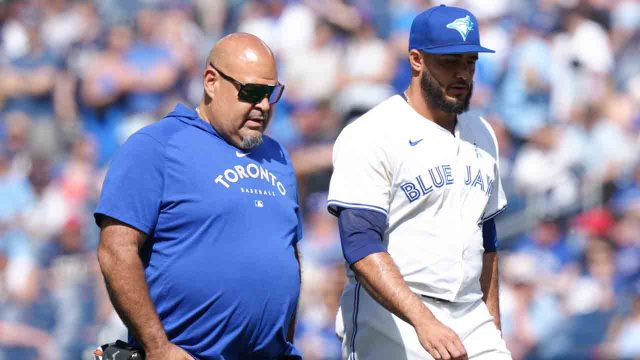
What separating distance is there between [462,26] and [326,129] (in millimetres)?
6854

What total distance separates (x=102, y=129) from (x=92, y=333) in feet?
9.34

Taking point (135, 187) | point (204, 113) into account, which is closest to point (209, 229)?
point (135, 187)

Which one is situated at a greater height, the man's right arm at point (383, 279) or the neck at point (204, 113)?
the neck at point (204, 113)

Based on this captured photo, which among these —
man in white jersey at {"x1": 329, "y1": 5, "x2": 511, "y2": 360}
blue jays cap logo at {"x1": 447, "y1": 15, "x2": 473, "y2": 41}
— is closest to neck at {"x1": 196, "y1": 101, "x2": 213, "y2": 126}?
man in white jersey at {"x1": 329, "y1": 5, "x2": 511, "y2": 360}

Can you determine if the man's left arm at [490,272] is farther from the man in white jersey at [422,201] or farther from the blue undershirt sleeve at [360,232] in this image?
the blue undershirt sleeve at [360,232]

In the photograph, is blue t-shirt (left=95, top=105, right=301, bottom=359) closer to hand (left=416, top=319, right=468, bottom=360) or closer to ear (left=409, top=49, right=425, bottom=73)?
hand (left=416, top=319, right=468, bottom=360)

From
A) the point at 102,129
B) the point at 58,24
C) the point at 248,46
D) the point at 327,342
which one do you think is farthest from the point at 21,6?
the point at 248,46

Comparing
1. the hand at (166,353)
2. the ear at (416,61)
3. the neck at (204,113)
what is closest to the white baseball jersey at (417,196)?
the ear at (416,61)

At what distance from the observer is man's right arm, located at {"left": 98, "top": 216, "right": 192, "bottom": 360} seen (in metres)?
4.15

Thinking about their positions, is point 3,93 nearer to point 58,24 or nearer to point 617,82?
point 58,24

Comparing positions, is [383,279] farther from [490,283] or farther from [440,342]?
[490,283]

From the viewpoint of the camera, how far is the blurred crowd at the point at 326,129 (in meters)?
9.97

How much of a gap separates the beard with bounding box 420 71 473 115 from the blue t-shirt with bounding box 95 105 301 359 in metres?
0.90

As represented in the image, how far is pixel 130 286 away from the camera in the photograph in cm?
414
